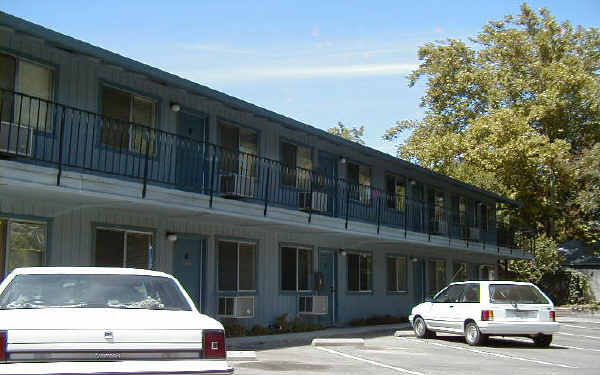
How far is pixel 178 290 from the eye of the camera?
8000 millimetres

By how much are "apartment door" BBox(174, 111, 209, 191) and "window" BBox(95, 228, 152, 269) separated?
1672 mm

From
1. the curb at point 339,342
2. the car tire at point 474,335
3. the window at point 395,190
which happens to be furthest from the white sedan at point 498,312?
the window at point 395,190

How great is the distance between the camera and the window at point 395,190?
27266 millimetres

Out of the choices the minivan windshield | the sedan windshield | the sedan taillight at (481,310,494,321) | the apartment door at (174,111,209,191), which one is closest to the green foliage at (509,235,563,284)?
the minivan windshield

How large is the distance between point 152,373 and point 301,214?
42.2ft

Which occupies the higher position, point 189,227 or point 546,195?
point 546,195

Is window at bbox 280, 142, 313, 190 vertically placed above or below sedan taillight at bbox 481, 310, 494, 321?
above

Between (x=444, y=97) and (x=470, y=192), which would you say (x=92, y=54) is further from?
(x=444, y=97)

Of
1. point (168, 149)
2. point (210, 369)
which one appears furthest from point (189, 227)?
point (210, 369)

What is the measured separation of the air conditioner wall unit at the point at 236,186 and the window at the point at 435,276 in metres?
13.3

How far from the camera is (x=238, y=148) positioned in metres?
19.6

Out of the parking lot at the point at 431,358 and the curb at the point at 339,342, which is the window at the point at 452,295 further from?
the curb at the point at 339,342

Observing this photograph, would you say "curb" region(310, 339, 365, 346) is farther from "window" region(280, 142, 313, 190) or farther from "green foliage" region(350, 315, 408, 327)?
"green foliage" region(350, 315, 408, 327)

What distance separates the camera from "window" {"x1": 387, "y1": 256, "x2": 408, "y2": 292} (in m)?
27.4
